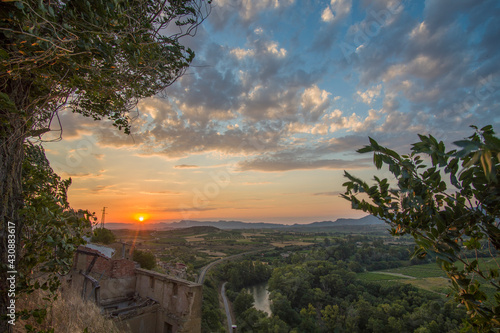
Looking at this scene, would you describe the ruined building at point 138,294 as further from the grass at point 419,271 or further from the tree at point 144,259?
the grass at point 419,271

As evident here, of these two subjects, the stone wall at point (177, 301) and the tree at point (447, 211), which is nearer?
the tree at point (447, 211)

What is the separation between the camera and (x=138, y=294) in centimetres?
869

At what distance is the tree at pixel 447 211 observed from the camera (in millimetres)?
1170

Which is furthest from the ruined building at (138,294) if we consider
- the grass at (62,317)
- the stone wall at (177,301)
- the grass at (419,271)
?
the grass at (419,271)

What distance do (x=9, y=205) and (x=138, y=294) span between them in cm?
746

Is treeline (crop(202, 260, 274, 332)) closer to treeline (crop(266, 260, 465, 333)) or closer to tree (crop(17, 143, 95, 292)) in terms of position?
treeline (crop(266, 260, 465, 333))

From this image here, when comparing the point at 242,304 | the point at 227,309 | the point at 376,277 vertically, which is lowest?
the point at 376,277

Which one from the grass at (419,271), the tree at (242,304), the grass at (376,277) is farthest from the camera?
the grass at (419,271)

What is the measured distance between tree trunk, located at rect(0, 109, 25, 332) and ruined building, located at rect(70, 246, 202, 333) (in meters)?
A: 3.91

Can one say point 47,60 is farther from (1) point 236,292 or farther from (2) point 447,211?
(1) point 236,292

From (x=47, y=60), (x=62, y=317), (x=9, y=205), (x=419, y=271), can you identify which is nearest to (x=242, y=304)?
(x=62, y=317)

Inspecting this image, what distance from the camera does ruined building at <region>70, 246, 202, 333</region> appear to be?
682 cm

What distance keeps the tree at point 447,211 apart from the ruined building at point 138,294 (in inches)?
264

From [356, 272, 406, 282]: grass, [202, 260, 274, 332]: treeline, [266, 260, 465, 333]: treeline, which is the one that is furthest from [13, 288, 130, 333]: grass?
[356, 272, 406, 282]: grass
